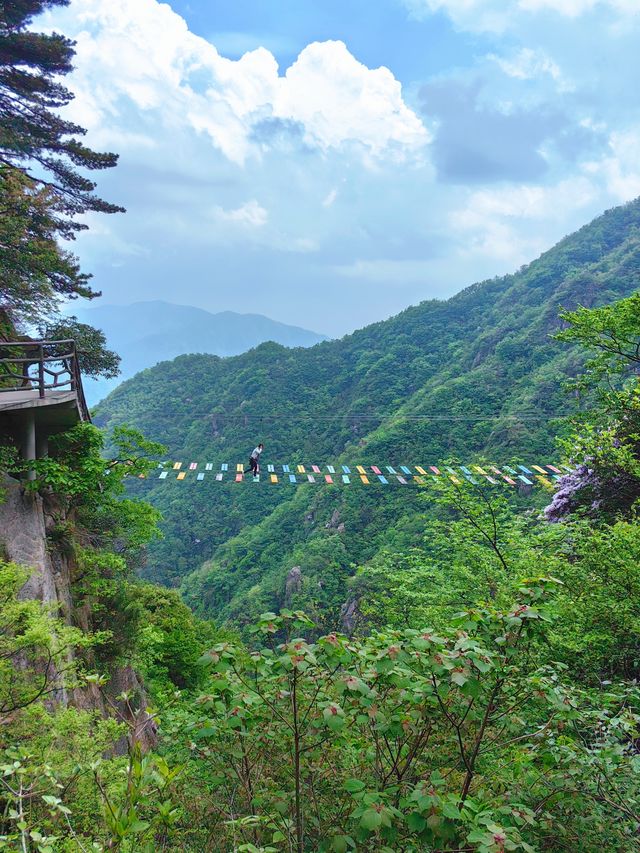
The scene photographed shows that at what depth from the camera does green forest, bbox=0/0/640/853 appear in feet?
9.02

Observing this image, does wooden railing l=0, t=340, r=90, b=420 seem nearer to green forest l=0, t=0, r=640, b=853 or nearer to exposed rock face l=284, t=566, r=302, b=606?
green forest l=0, t=0, r=640, b=853

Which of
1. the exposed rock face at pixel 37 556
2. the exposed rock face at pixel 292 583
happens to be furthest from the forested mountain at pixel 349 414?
the exposed rock face at pixel 37 556

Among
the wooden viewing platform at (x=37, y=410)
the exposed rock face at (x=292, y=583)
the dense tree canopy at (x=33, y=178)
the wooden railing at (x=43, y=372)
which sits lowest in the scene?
the exposed rock face at (x=292, y=583)

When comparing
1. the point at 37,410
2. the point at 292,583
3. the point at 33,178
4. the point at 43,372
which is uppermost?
the point at 33,178

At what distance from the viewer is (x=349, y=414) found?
5444 cm

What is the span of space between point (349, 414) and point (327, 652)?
51.8 metres

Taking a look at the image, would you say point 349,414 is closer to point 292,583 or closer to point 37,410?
point 292,583

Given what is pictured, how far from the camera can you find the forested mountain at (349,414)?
112 ft

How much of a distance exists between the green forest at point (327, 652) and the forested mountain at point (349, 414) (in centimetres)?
70

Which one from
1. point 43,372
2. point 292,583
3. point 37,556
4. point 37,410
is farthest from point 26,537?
point 292,583

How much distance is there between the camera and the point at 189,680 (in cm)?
1714

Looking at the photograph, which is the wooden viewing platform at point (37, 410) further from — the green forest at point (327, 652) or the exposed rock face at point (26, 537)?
the exposed rock face at point (26, 537)

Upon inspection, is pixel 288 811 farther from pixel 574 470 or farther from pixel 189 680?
pixel 189 680

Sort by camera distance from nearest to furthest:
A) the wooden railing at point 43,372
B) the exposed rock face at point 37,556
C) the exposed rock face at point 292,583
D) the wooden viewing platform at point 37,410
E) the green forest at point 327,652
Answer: the green forest at point 327,652
the exposed rock face at point 37,556
the wooden viewing platform at point 37,410
the wooden railing at point 43,372
the exposed rock face at point 292,583
